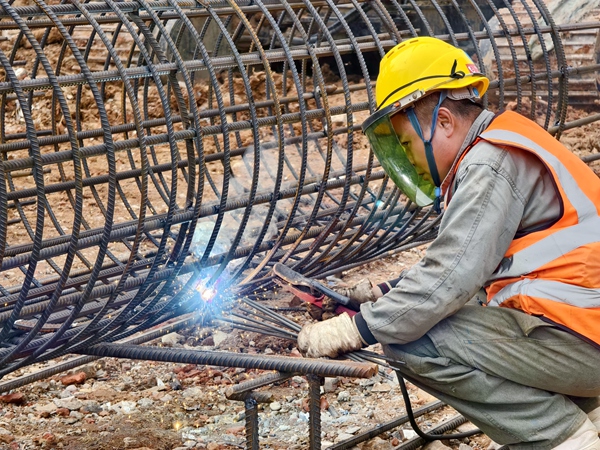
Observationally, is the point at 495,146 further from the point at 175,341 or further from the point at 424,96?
the point at 175,341

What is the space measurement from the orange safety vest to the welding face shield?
0.41 meters

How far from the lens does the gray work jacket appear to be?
2.58m

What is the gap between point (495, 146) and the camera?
8.71 ft

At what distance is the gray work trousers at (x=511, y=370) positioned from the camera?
8.90ft

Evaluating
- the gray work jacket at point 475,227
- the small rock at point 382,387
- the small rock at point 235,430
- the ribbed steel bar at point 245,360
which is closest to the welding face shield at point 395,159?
the gray work jacket at point 475,227

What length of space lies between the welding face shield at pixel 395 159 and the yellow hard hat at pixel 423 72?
3.5 inches

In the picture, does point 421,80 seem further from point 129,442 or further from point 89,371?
point 89,371

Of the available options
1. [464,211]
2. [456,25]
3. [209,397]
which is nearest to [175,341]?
[209,397]

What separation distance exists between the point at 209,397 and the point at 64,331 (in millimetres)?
1233

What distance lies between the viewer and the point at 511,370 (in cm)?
277

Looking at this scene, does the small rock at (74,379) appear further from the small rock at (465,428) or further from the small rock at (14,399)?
the small rock at (465,428)

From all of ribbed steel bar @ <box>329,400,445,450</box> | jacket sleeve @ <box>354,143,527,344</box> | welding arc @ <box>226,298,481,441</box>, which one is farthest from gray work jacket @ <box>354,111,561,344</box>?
ribbed steel bar @ <box>329,400,445,450</box>

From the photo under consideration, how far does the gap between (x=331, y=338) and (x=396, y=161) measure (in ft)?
2.54

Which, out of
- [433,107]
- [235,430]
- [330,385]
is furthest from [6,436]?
[433,107]
